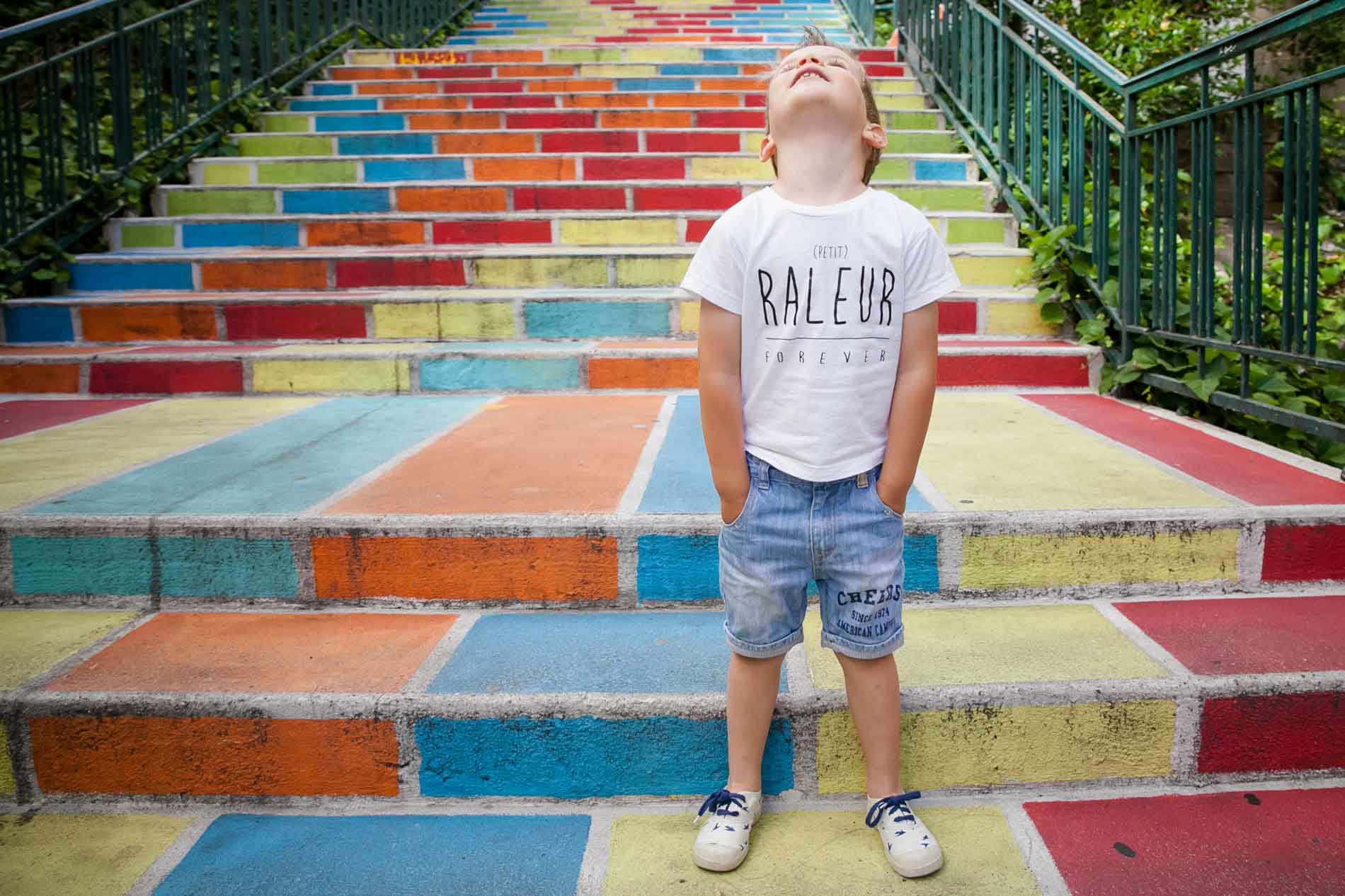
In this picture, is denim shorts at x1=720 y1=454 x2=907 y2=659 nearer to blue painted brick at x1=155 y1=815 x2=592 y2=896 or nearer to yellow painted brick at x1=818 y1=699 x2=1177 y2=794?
yellow painted brick at x1=818 y1=699 x2=1177 y2=794

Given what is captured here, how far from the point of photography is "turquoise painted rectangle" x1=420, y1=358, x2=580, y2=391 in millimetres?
3047

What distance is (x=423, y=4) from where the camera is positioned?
7961 mm

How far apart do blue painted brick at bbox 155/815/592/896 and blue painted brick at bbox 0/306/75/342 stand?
276 cm

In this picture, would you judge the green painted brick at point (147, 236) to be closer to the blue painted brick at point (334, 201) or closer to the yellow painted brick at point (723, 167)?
the blue painted brick at point (334, 201)

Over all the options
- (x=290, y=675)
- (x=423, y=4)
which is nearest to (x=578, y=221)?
(x=290, y=675)

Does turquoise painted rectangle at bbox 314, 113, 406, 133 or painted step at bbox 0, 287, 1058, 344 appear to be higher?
turquoise painted rectangle at bbox 314, 113, 406, 133

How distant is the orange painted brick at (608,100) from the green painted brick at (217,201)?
1.98 metres

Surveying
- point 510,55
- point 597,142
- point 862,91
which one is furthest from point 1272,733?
point 510,55

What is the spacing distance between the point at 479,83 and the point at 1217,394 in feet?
15.8

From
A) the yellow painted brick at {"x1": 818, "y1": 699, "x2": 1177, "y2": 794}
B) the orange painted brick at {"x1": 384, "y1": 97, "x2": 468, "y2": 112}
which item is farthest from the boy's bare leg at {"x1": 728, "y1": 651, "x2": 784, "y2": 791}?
the orange painted brick at {"x1": 384, "y1": 97, "x2": 468, "y2": 112}

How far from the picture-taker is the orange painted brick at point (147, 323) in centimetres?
336

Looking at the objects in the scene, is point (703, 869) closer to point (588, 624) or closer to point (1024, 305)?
point (588, 624)

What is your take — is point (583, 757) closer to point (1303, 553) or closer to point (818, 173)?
point (818, 173)

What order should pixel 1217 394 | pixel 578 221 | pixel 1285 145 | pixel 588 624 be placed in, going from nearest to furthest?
pixel 588 624 → pixel 1285 145 → pixel 1217 394 → pixel 578 221
